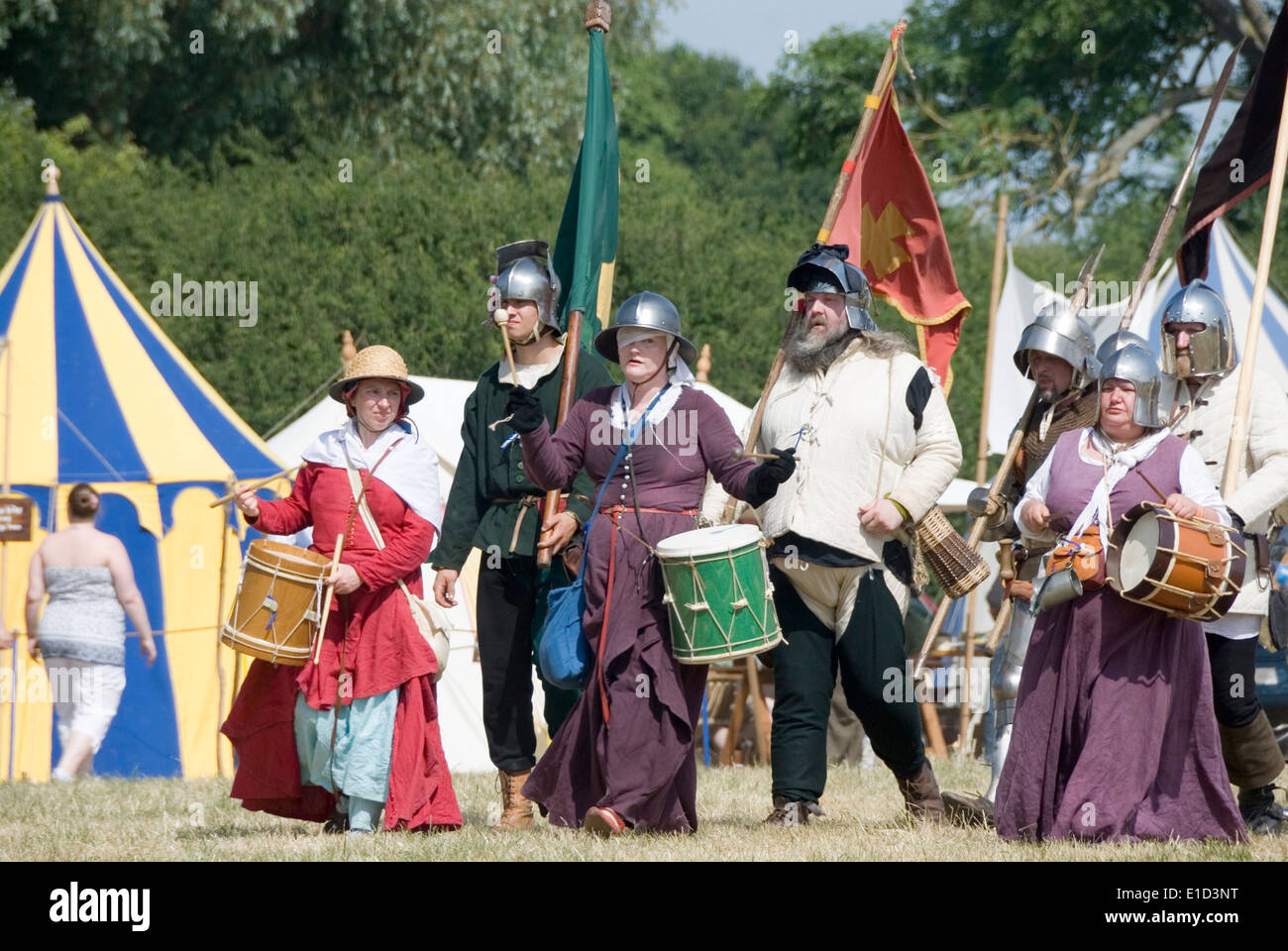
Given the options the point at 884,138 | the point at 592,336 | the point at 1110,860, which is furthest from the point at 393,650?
the point at 884,138

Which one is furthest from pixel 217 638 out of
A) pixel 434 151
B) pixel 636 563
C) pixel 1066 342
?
pixel 434 151

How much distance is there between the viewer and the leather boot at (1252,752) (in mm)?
6105

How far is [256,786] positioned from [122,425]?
15.3 ft

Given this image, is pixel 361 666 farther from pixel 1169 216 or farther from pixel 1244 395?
pixel 1169 216

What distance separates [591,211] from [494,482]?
119cm

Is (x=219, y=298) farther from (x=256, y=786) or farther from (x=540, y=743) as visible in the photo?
(x=256, y=786)

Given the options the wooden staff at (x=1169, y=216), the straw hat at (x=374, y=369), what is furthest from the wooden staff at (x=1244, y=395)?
the straw hat at (x=374, y=369)

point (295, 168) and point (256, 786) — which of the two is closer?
point (256, 786)

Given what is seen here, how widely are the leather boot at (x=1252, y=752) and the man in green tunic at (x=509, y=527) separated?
7.55 feet

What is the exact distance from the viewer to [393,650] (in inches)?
243

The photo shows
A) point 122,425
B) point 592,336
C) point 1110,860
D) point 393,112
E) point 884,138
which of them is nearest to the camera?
point 1110,860

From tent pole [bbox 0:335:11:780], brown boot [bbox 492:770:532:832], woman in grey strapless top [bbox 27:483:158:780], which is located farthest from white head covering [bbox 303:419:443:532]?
tent pole [bbox 0:335:11:780]

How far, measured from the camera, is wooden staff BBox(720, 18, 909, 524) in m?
6.44

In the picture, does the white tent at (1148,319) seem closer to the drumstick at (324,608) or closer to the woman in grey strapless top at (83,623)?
the woman in grey strapless top at (83,623)
